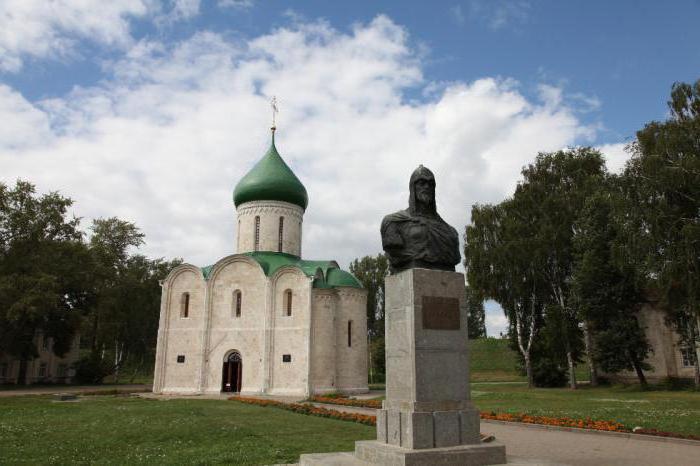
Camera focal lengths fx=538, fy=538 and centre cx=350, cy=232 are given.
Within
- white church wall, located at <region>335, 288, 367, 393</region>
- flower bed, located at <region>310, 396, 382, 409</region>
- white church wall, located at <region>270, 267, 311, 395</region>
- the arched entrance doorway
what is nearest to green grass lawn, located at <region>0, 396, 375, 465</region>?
flower bed, located at <region>310, 396, 382, 409</region>

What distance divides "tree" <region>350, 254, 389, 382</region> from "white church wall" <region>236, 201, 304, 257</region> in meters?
13.9

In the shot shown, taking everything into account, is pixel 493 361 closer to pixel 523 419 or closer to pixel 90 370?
pixel 90 370

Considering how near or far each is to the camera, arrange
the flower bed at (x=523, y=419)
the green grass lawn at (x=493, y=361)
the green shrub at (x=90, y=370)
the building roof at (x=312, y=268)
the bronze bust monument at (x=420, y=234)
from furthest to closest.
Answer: the green grass lawn at (x=493, y=361) → the green shrub at (x=90, y=370) → the building roof at (x=312, y=268) → the flower bed at (x=523, y=419) → the bronze bust monument at (x=420, y=234)

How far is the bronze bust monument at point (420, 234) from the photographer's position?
7.84m

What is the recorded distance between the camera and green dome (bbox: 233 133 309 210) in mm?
31500

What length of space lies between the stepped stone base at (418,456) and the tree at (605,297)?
21.1m

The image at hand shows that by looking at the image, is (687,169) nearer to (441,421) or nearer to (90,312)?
(441,421)

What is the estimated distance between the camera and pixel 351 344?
1129 inches

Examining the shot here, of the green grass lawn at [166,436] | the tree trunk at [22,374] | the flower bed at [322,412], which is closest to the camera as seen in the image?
the green grass lawn at [166,436]

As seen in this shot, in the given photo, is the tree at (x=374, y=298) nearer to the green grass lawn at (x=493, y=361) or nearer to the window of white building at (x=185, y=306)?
the green grass lawn at (x=493, y=361)

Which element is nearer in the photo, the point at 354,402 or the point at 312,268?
the point at 354,402

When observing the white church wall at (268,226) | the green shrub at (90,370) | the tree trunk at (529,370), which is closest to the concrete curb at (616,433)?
the tree trunk at (529,370)

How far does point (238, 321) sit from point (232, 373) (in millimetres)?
2705

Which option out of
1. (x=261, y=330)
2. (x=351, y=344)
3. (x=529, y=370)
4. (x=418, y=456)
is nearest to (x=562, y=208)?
(x=529, y=370)
